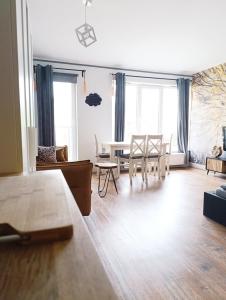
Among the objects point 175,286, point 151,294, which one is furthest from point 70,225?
point 175,286

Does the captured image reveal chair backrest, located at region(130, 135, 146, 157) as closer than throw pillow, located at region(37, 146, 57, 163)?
No

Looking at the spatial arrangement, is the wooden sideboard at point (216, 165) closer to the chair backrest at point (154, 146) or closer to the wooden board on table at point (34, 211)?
the chair backrest at point (154, 146)

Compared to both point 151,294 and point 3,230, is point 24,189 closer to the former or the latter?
point 3,230

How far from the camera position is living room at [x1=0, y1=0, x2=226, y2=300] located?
0.52m

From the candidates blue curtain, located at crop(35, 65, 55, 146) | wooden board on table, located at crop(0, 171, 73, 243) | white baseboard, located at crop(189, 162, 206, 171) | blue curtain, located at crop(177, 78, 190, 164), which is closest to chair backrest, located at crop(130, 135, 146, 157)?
blue curtain, located at crop(35, 65, 55, 146)

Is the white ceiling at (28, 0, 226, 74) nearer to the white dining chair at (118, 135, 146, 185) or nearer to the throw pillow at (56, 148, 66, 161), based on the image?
the white dining chair at (118, 135, 146, 185)

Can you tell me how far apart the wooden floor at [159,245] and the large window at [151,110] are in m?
2.53

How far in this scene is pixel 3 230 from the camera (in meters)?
0.54

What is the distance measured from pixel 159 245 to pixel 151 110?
14.4 feet

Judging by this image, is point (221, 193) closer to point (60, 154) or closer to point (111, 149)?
point (111, 149)

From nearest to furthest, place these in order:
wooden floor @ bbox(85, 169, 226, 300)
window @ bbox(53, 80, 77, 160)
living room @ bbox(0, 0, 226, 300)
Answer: living room @ bbox(0, 0, 226, 300) < wooden floor @ bbox(85, 169, 226, 300) < window @ bbox(53, 80, 77, 160)

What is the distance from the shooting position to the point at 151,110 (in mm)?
5957

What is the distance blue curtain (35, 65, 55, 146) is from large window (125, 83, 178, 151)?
196 centimetres

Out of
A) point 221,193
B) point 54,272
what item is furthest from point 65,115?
point 54,272
